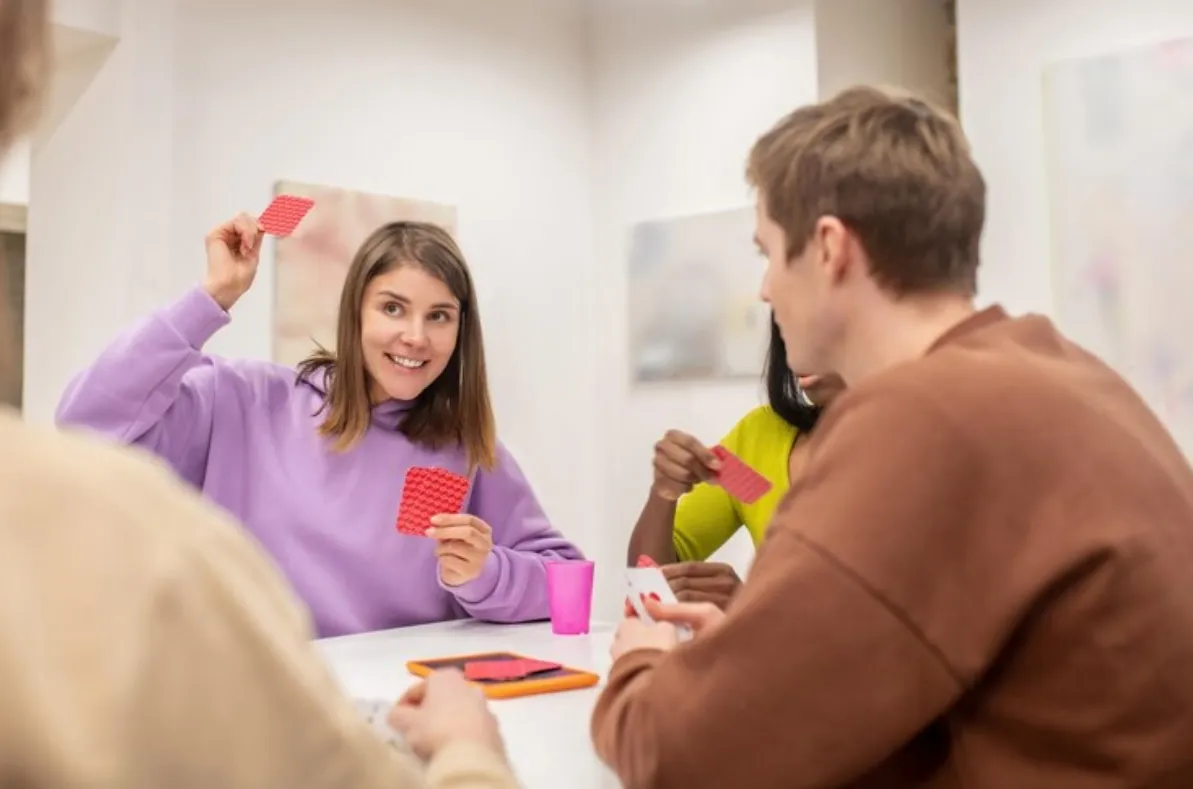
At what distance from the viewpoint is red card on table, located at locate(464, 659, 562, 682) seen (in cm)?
136

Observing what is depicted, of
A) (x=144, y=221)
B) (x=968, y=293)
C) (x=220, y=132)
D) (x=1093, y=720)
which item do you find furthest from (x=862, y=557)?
(x=220, y=132)

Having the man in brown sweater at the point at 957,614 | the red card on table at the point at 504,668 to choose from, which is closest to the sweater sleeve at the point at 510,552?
the red card on table at the point at 504,668

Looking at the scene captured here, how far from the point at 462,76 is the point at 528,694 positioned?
2.38m

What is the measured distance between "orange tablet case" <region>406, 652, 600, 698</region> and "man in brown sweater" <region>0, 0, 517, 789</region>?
0.83m

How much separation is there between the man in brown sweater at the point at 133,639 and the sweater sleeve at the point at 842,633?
0.44 m

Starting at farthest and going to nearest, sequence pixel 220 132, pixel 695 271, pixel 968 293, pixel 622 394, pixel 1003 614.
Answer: pixel 622 394 < pixel 695 271 < pixel 220 132 < pixel 968 293 < pixel 1003 614

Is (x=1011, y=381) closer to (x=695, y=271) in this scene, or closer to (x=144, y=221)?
(x=144, y=221)

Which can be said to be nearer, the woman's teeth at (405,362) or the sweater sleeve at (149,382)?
the sweater sleeve at (149,382)

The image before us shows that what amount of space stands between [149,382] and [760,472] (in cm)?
112

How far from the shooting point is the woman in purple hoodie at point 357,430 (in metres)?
1.76

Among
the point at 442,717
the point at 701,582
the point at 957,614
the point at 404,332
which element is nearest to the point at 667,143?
the point at 404,332

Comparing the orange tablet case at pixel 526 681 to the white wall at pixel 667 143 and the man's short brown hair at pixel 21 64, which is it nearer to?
the man's short brown hair at pixel 21 64

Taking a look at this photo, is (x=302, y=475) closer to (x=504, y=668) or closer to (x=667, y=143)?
(x=504, y=668)

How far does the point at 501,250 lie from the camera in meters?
3.37
